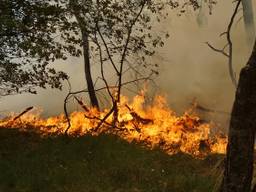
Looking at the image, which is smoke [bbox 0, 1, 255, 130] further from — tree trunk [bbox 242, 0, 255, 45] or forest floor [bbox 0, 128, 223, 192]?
forest floor [bbox 0, 128, 223, 192]

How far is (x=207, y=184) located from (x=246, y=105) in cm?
547

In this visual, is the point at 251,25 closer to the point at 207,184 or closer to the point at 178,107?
the point at 178,107

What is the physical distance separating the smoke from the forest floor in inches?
412

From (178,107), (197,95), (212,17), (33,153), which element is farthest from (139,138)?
(212,17)

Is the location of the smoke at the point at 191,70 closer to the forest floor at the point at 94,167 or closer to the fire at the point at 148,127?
the fire at the point at 148,127

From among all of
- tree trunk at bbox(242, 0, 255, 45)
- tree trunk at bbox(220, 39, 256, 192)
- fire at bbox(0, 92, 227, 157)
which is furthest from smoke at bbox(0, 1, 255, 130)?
tree trunk at bbox(220, 39, 256, 192)

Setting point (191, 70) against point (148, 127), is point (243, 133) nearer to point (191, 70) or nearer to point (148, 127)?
point (148, 127)

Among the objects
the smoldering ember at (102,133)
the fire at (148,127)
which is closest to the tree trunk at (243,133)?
the smoldering ember at (102,133)

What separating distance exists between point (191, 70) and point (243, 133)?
2582 centimetres

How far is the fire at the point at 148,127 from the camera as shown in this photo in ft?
50.1

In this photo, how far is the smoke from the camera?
2717 cm

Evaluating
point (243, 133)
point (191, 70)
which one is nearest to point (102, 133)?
point (243, 133)

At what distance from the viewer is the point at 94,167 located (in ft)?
42.4

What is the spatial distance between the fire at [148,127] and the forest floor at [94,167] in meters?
0.74
